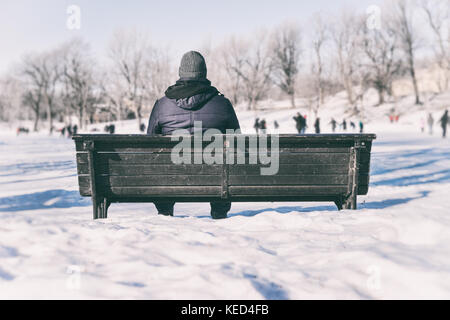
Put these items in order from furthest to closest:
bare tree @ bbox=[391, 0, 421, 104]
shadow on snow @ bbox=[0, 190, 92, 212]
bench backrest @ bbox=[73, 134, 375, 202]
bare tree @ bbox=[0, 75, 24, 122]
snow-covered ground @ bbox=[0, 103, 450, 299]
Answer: bare tree @ bbox=[0, 75, 24, 122]
bare tree @ bbox=[391, 0, 421, 104]
shadow on snow @ bbox=[0, 190, 92, 212]
bench backrest @ bbox=[73, 134, 375, 202]
snow-covered ground @ bbox=[0, 103, 450, 299]

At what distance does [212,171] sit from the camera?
4.07m

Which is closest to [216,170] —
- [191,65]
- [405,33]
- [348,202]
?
[191,65]

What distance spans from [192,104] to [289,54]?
67.1m

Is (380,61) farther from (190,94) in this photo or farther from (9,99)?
(9,99)

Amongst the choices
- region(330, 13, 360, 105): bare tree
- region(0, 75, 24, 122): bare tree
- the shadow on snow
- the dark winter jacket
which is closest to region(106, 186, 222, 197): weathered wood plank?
the dark winter jacket

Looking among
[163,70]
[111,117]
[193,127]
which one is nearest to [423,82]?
[163,70]

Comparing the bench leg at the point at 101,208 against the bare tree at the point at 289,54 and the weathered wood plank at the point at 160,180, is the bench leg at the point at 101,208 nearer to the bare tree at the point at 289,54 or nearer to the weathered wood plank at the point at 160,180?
the weathered wood plank at the point at 160,180

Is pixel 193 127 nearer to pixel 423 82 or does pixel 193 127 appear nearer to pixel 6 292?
pixel 6 292

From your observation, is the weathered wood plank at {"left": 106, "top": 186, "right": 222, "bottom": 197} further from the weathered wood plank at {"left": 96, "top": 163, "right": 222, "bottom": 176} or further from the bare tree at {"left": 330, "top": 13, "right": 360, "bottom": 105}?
the bare tree at {"left": 330, "top": 13, "right": 360, "bottom": 105}

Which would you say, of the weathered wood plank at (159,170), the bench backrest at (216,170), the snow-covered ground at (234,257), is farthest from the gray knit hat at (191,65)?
the snow-covered ground at (234,257)

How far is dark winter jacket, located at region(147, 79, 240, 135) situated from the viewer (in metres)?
4.05

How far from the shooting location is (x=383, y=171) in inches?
386

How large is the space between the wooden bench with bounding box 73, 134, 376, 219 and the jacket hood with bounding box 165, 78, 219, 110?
0.45 m

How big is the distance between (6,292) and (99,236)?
1.11 meters
